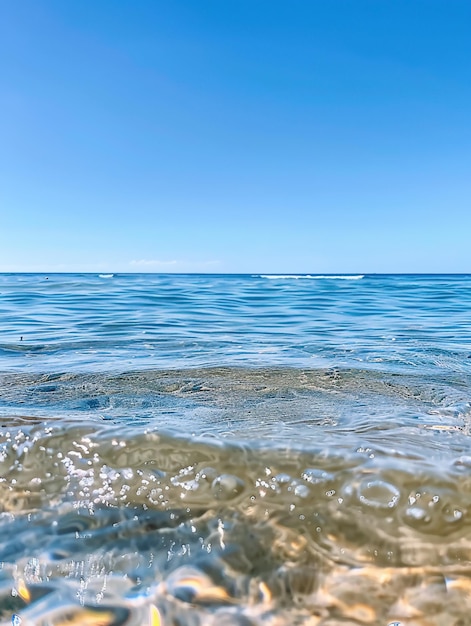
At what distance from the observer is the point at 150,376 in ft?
12.3

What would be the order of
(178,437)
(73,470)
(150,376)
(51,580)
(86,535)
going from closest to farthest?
1. (51,580)
2. (86,535)
3. (73,470)
4. (178,437)
5. (150,376)

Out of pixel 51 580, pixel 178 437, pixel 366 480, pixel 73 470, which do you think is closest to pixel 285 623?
pixel 366 480

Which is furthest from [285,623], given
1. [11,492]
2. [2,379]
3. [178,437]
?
[2,379]

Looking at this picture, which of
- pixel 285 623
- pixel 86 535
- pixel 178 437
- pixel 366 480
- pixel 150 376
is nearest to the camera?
pixel 285 623

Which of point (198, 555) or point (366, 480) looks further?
point (366, 480)

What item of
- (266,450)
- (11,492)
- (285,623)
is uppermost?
(266,450)

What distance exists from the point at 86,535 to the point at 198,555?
0.44 meters

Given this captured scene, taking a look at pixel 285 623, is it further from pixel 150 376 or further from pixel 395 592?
pixel 150 376

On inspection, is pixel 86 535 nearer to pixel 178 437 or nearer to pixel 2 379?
pixel 178 437

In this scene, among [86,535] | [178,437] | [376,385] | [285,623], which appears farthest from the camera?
[376,385]

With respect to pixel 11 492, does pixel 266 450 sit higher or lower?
higher

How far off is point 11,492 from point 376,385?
2.73m

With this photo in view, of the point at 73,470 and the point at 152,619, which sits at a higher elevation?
the point at 73,470

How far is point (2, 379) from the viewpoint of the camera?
3.58 metres
